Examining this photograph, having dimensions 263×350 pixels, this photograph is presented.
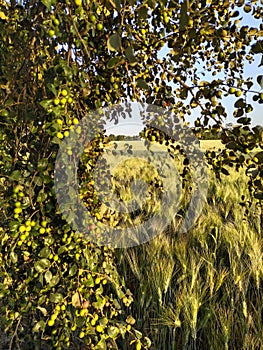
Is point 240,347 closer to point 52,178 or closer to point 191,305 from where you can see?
point 191,305

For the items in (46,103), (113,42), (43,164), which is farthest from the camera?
(43,164)

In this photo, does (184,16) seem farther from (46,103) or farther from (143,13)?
(46,103)

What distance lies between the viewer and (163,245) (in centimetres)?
274

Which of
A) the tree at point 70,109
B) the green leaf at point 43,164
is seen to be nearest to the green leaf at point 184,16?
the tree at point 70,109

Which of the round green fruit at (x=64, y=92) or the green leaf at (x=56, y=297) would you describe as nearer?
the round green fruit at (x=64, y=92)

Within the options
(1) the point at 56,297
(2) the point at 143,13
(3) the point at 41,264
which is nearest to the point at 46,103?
(2) the point at 143,13

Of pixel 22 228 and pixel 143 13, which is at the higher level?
pixel 143 13

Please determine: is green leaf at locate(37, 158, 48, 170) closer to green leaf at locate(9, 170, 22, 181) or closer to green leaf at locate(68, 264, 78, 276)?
green leaf at locate(9, 170, 22, 181)

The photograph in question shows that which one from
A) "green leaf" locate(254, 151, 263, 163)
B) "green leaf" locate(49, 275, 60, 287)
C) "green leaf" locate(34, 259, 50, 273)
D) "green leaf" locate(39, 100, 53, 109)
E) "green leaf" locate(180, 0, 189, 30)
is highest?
"green leaf" locate(180, 0, 189, 30)

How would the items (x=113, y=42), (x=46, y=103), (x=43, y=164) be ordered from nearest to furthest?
(x=113, y=42), (x=46, y=103), (x=43, y=164)

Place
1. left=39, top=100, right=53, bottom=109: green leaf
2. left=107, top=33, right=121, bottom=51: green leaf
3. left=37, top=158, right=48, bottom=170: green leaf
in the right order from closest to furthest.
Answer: left=107, top=33, right=121, bottom=51: green leaf → left=39, top=100, right=53, bottom=109: green leaf → left=37, top=158, right=48, bottom=170: green leaf

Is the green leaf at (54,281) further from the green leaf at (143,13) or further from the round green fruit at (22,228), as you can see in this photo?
the green leaf at (143,13)

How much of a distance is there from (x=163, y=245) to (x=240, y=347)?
0.94 m

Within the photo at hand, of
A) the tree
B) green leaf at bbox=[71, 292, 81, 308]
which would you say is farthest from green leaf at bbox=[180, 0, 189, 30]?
green leaf at bbox=[71, 292, 81, 308]
